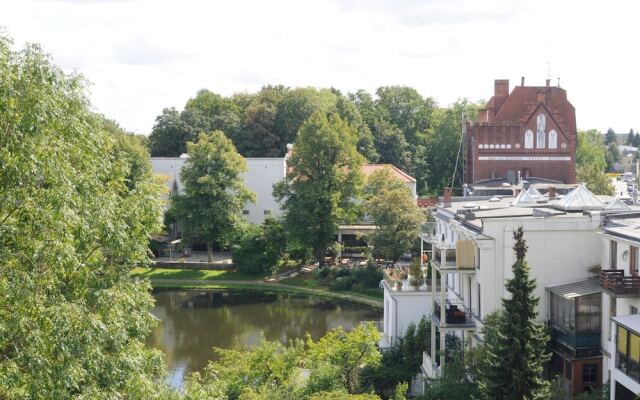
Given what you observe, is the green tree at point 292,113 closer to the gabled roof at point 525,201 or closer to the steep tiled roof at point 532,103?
the steep tiled roof at point 532,103

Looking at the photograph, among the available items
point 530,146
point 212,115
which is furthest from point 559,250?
point 212,115

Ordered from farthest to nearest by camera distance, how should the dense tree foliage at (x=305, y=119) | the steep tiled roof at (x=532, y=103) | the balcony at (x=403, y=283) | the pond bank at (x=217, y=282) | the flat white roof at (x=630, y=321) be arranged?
the dense tree foliage at (x=305, y=119) < the steep tiled roof at (x=532, y=103) < the pond bank at (x=217, y=282) < the balcony at (x=403, y=283) < the flat white roof at (x=630, y=321)

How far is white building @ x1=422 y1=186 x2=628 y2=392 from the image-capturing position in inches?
902

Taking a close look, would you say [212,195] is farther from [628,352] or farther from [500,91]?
[628,352]

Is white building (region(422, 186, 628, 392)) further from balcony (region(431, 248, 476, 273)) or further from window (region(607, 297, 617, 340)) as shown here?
window (region(607, 297, 617, 340))

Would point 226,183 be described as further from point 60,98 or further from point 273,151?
point 60,98

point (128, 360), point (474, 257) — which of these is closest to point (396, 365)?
Result: point (474, 257)

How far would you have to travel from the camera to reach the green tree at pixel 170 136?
7869 cm

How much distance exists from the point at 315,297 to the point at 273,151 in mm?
29307

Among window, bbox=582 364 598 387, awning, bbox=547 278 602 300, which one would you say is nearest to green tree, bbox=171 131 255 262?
awning, bbox=547 278 602 300

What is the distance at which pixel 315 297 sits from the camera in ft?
161

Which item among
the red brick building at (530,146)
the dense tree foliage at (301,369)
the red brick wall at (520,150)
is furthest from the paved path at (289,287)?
the dense tree foliage at (301,369)

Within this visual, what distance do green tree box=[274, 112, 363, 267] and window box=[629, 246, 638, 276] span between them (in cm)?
3126

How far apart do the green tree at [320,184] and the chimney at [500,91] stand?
43.2ft
